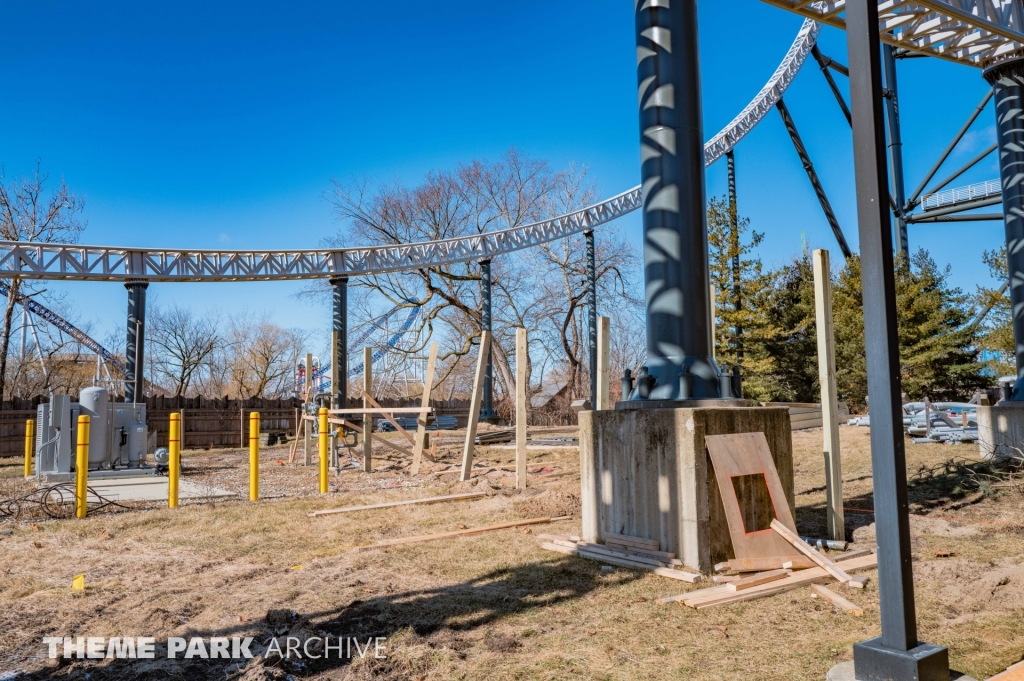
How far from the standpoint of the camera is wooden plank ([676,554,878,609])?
511 centimetres

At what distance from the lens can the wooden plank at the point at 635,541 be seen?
6379 mm

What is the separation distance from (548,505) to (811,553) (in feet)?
13.6

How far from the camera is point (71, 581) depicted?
20.5 ft

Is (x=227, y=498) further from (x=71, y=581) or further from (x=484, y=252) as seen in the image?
(x=484, y=252)

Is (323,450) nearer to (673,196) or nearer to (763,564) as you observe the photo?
(673,196)

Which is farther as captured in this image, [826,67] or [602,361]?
[826,67]

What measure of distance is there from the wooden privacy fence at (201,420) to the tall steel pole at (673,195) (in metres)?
18.3

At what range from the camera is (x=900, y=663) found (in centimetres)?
321

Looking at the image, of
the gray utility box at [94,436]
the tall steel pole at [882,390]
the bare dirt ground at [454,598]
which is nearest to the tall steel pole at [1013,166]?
the bare dirt ground at [454,598]

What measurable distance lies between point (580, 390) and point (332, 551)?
3089 cm

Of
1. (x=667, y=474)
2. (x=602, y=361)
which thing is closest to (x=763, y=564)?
(x=667, y=474)

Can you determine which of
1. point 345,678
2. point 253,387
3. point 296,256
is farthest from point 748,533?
point 253,387

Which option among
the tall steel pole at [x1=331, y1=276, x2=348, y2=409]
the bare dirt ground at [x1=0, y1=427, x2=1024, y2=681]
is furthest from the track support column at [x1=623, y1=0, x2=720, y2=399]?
the tall steel pole at [x1=331, y1=276, x2=348, y2=409]

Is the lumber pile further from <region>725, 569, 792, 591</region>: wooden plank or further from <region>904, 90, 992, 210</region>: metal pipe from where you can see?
<region>904, 90, 992, 210</region>: metal pipe
